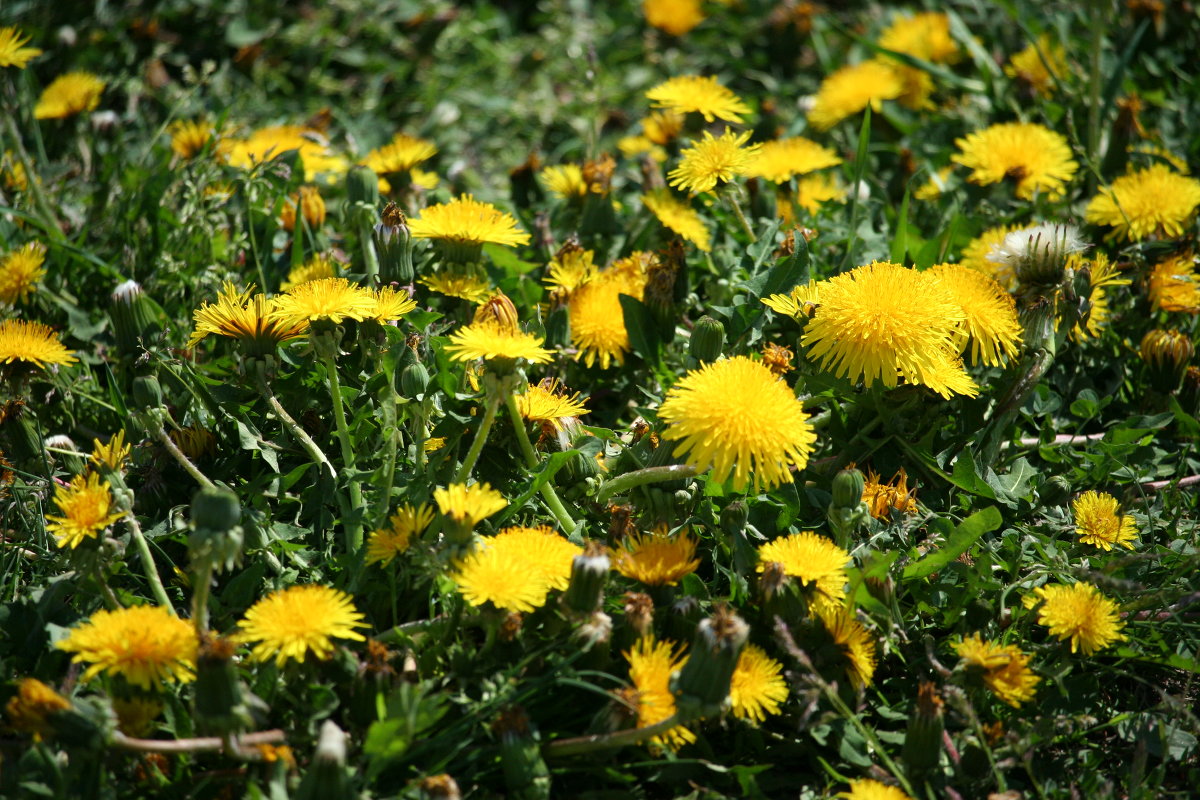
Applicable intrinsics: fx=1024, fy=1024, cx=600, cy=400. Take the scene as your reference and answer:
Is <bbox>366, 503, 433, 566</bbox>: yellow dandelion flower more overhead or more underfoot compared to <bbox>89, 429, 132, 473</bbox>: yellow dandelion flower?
more underfoot

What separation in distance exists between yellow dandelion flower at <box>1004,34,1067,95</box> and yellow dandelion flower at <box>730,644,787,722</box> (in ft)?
8.35

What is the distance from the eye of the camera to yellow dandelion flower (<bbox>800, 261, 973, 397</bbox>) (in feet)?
6.37

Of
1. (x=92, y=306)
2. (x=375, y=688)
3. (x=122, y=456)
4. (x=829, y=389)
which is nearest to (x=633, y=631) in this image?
(x=375, y=688)

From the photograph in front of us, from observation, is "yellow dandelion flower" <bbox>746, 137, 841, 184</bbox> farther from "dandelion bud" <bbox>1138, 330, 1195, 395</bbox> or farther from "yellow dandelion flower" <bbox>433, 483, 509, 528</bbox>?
"yellow dandelion flower" <bbox>433, 483, 509, 528</bbox>

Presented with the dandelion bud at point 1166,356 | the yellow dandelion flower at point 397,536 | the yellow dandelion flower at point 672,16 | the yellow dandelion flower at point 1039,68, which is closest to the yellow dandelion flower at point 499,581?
the yellow dandelion flower at point 397,536

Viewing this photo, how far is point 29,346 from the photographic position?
6.95ft

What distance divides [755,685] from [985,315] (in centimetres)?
93

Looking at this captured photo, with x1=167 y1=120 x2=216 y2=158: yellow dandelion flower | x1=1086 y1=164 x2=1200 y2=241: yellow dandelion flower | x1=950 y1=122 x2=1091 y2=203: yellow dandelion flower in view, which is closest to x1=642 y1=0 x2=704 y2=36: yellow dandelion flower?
x1=950 y1=122 x2=1091 y2=203: yellow dandelion flower

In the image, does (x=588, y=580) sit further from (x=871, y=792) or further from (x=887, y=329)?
(x=887, y=329)

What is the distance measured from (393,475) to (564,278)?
2.40ft

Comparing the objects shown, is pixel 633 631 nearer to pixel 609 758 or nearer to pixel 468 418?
pixel 609 758

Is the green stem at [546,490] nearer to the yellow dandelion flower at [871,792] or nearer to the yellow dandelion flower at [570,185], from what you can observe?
the yellow dandelion flower at [871,792]

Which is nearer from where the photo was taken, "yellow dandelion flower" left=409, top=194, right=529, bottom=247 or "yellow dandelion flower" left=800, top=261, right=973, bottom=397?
"yellow dandelion flower" left=800, top=261, right=973, bottom=397

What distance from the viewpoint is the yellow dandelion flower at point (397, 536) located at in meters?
1.78
